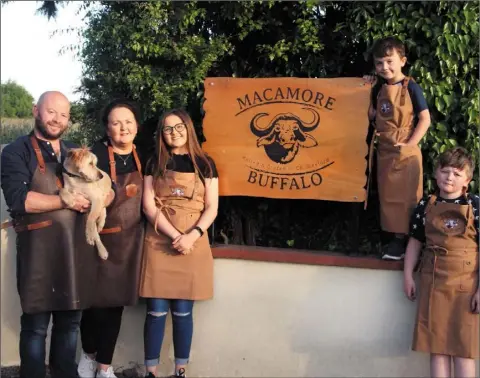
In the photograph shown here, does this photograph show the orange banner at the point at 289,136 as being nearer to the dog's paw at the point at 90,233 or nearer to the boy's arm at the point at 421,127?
the boy's arm at the point at 421,127

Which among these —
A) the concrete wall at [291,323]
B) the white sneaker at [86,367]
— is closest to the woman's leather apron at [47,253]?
the white sneaker at [86,367]

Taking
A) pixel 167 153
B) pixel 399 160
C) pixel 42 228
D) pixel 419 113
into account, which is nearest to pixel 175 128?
pixel 167 153

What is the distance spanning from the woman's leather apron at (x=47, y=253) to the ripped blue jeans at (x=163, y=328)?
504 mm

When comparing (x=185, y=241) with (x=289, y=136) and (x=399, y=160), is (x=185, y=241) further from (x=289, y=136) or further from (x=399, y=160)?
(x=399, y=160)

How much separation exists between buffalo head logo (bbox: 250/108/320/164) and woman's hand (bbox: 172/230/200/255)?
821mm

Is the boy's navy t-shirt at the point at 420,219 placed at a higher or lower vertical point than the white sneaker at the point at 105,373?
higher

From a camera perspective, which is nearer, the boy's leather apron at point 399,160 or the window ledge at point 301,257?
the boy's leather apron at point 399,160

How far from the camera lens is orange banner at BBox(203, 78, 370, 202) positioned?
414 cm

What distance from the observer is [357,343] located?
409 cm

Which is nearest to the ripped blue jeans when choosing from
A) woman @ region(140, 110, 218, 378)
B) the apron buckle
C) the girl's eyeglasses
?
woman @ region(140, 110, 218, 378)

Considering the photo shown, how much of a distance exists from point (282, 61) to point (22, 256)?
2.32 meters

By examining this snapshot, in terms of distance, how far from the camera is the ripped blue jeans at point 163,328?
3.93 m

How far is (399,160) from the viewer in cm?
392

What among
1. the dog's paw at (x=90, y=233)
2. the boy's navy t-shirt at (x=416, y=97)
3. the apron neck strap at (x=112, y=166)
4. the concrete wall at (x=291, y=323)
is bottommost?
the concrete wall at (x=291, y=323)
